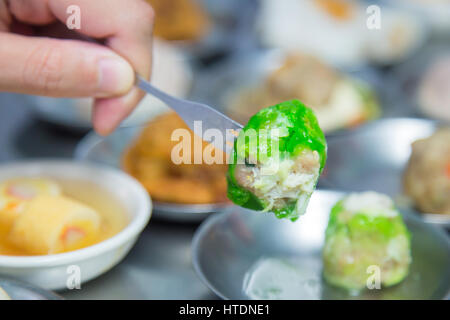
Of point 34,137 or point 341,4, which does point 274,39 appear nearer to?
point 341,4

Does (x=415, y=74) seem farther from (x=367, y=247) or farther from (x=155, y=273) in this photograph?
(x=155, y=273)

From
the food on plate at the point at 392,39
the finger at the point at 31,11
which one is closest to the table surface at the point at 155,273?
the finger at the point at 31,11

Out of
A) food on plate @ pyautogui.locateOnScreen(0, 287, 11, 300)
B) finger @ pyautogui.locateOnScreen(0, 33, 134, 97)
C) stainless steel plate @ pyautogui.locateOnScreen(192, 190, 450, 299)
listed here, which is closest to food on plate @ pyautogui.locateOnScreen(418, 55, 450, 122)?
stainless steel plate @ pyautogui.locateOnScreen(192, 190, 450, 299)

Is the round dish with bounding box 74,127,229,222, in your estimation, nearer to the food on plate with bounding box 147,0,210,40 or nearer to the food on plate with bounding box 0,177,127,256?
the food on plate with bounding box 0,177,127,256

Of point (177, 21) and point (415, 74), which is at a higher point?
point (177, 21)

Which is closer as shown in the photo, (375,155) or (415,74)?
(375,155)

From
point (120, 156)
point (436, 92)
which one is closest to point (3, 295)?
point (120, 156)
